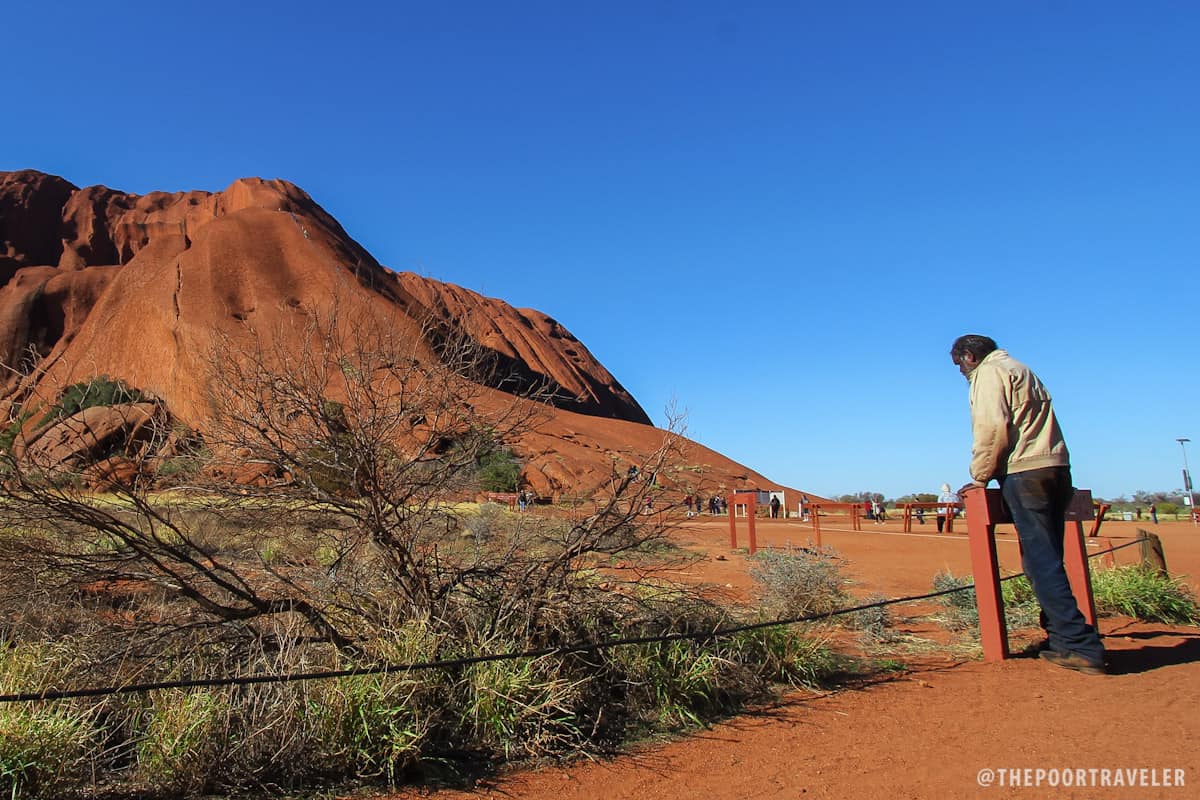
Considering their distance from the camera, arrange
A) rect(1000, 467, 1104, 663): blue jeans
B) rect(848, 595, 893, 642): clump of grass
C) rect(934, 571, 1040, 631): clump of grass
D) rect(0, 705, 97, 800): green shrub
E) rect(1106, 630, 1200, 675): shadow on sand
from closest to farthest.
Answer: rect(0, 705, 97, 800): green shrub
rect(1000, 467, 1104, 663): blue jeans
rect(1106, 630, 1200, 675): shadow on sand
rect(848, 595, 893, 642): clump of grass
rect(934, 571, 1040, 631): clump of grass

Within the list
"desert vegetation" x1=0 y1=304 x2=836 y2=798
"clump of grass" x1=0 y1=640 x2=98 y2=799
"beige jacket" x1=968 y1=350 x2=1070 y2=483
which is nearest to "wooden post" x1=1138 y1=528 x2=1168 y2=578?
"beige jacket" x1=968 y1=350 x2=1070 y2=483

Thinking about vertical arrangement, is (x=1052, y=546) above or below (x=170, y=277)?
below

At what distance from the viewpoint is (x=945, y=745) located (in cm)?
339

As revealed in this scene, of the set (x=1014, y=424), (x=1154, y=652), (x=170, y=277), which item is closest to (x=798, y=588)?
(x=1154, y=652)

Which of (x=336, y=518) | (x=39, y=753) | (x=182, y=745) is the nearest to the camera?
(x=39, y=753)

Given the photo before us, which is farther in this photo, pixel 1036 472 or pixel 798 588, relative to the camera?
pixel 798 588

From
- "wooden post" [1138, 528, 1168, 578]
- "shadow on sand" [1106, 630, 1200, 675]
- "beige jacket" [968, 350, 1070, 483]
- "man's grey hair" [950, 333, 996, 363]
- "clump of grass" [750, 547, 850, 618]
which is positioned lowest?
"shadow on sand" [1106, 630, 1200, 675]

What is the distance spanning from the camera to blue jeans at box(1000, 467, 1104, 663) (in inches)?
172

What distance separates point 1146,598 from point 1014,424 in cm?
332

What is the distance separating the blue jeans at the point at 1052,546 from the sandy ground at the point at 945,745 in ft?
0.70

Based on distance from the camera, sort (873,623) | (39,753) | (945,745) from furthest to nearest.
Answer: (873,623), (945,745), (39,753)

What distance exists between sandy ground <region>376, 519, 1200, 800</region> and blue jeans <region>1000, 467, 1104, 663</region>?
21cm

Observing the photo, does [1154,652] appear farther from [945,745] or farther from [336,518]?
[336,518]

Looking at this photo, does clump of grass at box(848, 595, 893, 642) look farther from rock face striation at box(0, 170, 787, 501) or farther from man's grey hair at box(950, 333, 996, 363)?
rock face striation at box(0, 170, 787, 501)
